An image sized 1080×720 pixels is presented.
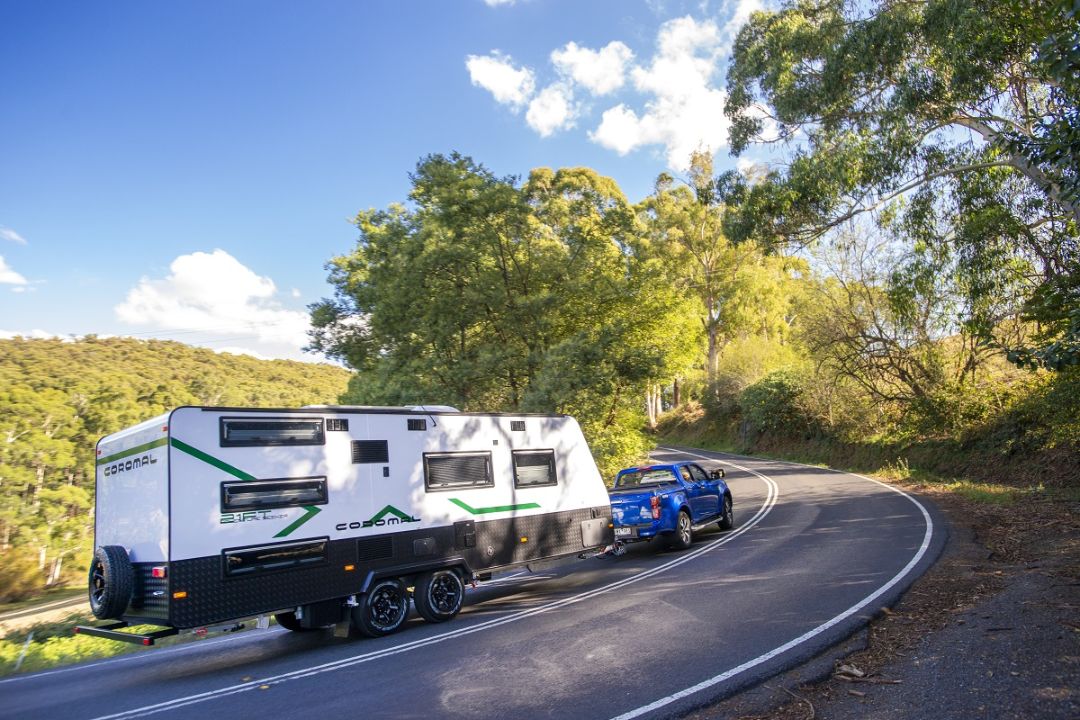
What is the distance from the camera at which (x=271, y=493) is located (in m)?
8.07

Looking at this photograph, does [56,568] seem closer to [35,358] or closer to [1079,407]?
[35,358]

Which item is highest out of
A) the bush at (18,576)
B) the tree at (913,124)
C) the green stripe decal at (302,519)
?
the tree at (913,124)

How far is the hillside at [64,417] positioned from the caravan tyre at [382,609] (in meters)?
24.9

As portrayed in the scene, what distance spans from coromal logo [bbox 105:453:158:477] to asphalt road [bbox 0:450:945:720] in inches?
92.4

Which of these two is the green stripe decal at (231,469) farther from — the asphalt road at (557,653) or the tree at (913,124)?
the tree at (913,124)

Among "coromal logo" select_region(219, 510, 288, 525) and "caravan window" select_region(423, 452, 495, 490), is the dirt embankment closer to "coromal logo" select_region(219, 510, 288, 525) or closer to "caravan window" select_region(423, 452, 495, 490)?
"coromal logo" select_region(219, 510, 288, 525)

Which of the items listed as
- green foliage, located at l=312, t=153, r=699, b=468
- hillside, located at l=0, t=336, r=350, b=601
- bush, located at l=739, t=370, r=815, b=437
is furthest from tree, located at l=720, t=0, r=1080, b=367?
hillside, located at l=0, t=336, r=350, b=601

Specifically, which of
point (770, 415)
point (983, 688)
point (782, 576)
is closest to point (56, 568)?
point (770, 415)

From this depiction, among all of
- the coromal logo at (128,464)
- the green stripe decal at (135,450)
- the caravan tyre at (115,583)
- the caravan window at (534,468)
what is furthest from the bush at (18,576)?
the caravan window at (534,468)

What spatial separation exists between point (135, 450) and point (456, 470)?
409cm

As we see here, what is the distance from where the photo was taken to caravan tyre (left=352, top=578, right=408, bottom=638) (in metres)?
8.61

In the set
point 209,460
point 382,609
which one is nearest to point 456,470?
point 382,609

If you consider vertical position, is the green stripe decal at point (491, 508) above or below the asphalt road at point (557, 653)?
above

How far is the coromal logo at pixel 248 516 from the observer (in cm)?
764
